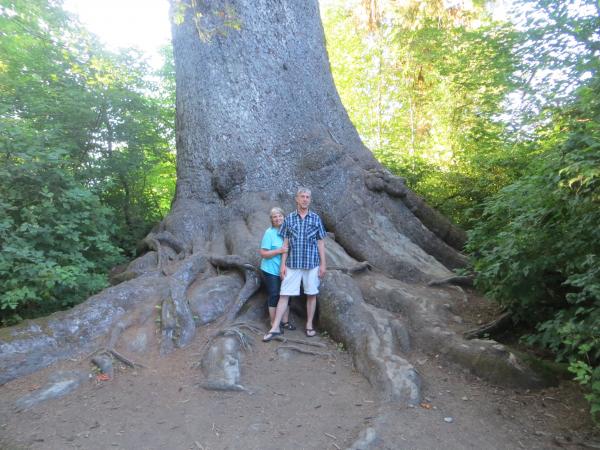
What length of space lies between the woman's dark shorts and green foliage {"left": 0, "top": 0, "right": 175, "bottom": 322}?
2530 millimetres

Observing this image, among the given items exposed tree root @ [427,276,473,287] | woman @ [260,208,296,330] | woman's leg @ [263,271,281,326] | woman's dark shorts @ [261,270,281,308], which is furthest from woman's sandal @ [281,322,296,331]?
exposed tree root @ [427,276,473,287]

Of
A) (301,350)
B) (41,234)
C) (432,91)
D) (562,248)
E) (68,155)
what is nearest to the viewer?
(562,248)

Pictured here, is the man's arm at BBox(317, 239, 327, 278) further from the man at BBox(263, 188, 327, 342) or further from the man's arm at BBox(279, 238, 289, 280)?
the man's arm at BBox(279, 238, 289, 280)

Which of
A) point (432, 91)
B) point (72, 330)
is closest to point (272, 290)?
point (72, 330)

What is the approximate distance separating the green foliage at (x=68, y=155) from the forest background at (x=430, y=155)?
30 mm

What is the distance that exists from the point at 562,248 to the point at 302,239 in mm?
2617

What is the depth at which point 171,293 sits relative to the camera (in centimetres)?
498

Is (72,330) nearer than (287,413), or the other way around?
(287,413)

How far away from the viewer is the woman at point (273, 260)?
16.2 ft

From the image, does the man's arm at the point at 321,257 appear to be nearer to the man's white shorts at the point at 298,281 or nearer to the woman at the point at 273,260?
the man's white shorts at the point at 298,281

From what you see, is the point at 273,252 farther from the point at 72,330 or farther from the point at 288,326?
the point at 72,330

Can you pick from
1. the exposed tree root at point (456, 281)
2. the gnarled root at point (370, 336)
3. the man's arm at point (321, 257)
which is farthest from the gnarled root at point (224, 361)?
the exposed tree root at point (456, 281)

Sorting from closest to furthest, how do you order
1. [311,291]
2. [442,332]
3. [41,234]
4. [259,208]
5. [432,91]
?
[442,332]
[311,291]
[41,234]
[259,208]
[432,91]

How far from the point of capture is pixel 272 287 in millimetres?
5027
